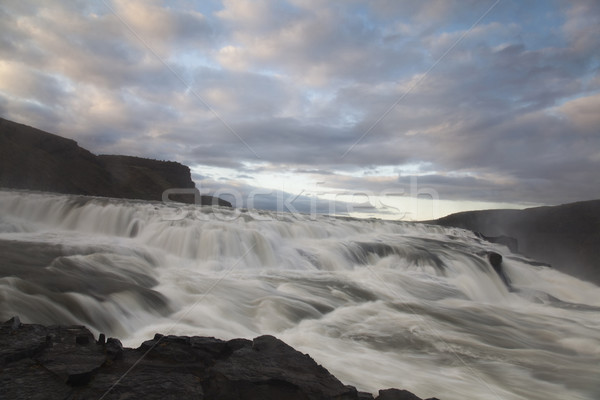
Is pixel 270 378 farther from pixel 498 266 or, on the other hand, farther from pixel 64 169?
pixel 64 169

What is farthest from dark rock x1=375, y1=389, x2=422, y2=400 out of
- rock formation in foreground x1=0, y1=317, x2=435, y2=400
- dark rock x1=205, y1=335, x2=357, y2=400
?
dark rock x1=205, y1=335, x2=357, y2=400

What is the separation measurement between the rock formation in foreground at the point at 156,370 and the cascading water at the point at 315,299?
168 cm

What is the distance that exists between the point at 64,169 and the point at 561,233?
181 feet

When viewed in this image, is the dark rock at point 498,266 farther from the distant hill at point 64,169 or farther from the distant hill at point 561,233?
the distant hill at point 64,169

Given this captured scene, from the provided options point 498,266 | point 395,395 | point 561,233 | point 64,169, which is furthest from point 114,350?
point 64,169

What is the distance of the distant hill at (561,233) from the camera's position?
85.7 ft

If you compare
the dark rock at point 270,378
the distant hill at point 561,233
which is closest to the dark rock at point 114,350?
the dark rock at point 270,378

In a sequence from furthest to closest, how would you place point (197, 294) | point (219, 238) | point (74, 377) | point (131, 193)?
point (131, 193) < point (219, 238) < point (197, 294) < point (74, 377)

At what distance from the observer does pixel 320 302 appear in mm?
8266

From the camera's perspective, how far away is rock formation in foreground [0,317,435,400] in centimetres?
259

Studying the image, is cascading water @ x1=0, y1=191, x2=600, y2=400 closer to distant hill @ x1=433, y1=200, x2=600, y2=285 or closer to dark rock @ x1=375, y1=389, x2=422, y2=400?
dark rock @ x1=375, y1=389, x2=422, y2=400

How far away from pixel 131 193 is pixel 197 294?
5301cm

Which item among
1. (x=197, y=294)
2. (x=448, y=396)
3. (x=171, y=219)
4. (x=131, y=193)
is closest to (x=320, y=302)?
(x=197, y=294)

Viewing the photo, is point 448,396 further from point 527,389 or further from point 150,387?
point 150,387
